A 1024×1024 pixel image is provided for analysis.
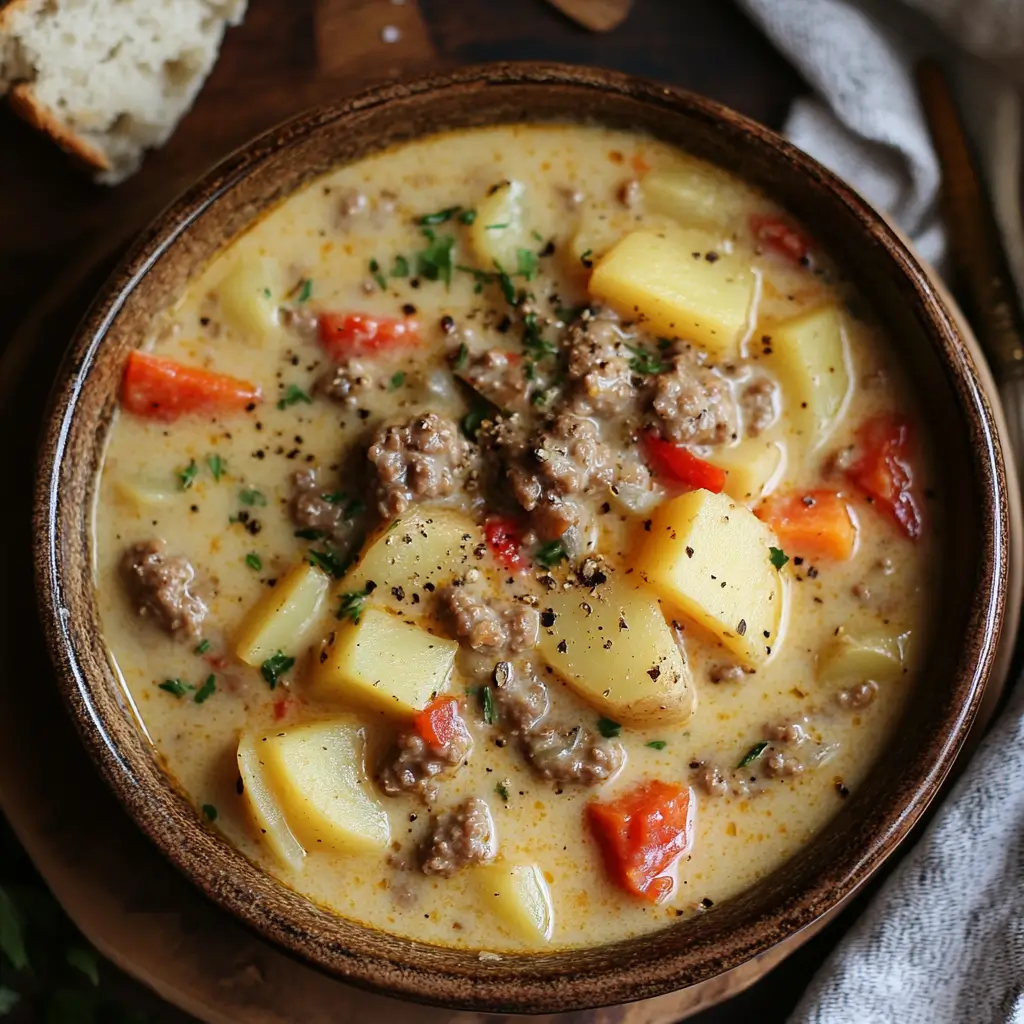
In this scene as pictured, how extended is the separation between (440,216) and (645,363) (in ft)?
2.48

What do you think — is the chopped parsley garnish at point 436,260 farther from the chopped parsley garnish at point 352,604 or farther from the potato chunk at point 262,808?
the potato chunk at point 262,808

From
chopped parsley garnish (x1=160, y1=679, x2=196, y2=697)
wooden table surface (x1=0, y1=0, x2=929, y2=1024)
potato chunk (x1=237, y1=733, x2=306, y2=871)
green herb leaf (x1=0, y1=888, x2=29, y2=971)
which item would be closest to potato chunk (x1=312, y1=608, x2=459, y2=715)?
potato chunk (x1=237, y1=733, x2=306, y2=871)

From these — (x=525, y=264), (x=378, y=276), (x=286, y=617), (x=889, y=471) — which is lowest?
(x=286, y=617)

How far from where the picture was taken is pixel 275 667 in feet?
11.3

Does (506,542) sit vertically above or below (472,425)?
below

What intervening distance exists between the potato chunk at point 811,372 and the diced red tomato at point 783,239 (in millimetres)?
196

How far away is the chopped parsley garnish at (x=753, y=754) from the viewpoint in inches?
136

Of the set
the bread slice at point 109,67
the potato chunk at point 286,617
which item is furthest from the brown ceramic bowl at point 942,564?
the bread slice at point 109,67

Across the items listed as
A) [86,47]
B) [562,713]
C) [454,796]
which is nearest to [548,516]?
[562,713]

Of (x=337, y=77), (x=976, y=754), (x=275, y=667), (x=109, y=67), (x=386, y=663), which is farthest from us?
(x=337, y=77)

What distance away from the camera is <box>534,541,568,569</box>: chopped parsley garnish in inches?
135

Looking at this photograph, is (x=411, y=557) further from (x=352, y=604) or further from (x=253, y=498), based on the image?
(x=253, y=498)

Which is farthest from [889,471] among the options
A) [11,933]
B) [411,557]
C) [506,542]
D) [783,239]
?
[11,933]

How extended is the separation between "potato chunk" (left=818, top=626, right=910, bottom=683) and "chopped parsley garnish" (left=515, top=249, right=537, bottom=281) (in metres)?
1.36
